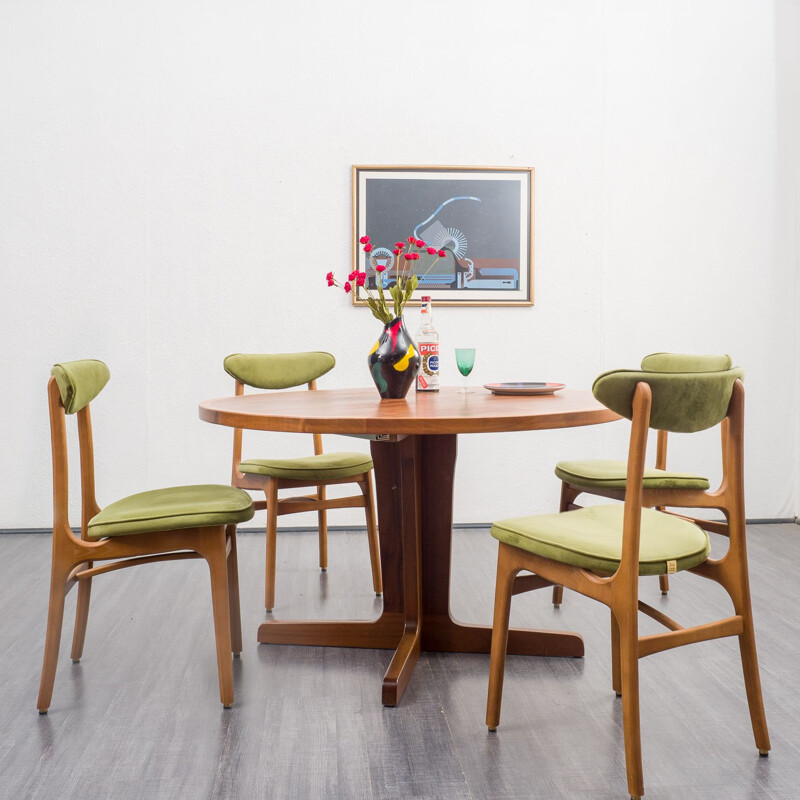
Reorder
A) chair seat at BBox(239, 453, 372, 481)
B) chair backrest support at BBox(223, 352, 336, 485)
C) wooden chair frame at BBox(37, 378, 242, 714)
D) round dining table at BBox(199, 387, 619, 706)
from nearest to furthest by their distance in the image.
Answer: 1. wooden chair frame at BBox(37, 378, 242, 714)
2. round dining table at BBox(199, 387, 619, 706)
3. chair seat at BBox(239, 453, 372, 481)
4. chair backrest support at BBox(223, 352, 336, 485)

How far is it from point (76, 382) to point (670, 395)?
1353 millimetres

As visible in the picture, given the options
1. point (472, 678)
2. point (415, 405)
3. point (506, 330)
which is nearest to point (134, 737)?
point (472, 678)

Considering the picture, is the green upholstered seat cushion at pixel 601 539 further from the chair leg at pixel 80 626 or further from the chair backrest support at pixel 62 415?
the chair leg at pixel 80 626

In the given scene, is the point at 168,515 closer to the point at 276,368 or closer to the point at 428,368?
the point at 428,368

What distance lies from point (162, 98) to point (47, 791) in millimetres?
3102

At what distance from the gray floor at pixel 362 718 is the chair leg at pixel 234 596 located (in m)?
0.05

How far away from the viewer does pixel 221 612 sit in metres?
1.88

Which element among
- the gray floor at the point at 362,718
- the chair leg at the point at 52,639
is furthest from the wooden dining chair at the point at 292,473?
the chair leg at the point at 52,639

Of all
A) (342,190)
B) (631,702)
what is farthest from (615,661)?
(342,190)

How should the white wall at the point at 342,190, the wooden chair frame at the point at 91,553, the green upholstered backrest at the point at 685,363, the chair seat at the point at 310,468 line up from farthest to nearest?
→ the white wall at the point at 342,190, the green upholstered backrest at the point at 685,363, the chair seat at the point at 310,468, the wooden chair frame at the point at 91,553

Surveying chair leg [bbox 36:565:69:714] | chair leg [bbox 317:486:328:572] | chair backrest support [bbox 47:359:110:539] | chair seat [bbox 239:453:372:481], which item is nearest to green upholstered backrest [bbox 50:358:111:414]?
chair backrest support [bbox 47:359:110:539]

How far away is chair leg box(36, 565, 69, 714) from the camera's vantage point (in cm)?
184

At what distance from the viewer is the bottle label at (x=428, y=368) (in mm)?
2383

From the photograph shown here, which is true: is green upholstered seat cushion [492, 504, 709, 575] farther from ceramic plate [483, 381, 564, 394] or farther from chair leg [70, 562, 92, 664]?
chair leg [70, 562, 92, 664]
